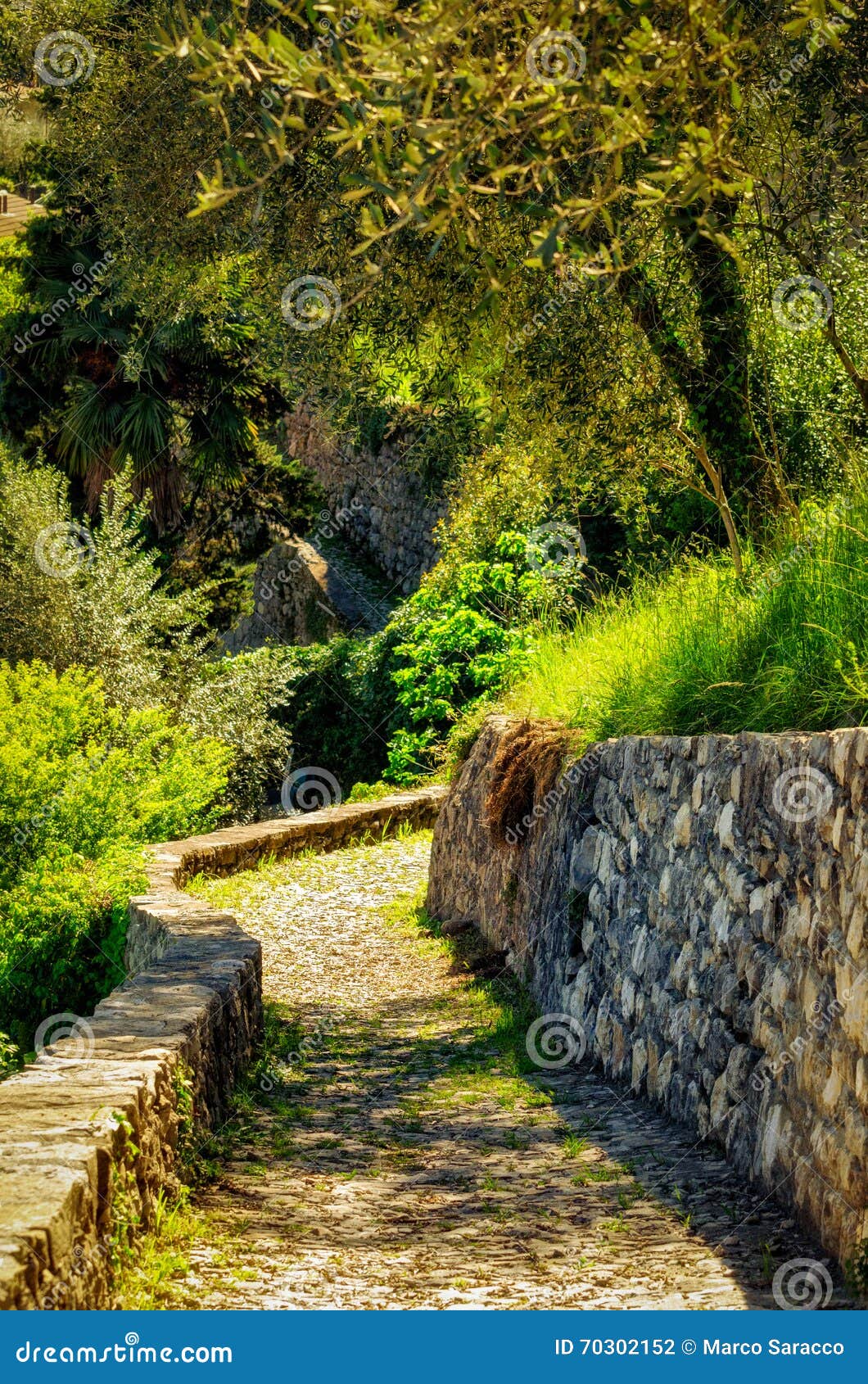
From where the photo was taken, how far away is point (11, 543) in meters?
15.7

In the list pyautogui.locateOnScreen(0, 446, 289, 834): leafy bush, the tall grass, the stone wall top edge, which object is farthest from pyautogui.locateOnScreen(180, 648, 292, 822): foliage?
the tall grass

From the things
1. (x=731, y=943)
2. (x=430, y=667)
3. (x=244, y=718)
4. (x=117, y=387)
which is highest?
(x=117, y=387)

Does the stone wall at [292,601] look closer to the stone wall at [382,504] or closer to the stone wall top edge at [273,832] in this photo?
the stone wall at [382,504]

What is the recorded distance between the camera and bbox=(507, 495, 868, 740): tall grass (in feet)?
16.9

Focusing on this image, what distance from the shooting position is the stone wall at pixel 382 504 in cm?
2680

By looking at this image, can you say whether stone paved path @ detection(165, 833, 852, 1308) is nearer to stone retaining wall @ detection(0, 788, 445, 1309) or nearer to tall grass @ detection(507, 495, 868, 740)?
stone retaining wall @ detection(0, 788, 445, 1309)

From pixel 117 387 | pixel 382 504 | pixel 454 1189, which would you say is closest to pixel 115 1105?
pixel 454 1189

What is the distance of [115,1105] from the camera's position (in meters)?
3.93

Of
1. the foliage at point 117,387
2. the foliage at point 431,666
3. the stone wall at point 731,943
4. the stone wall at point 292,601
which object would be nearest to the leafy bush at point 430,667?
the foliage at point 431,666

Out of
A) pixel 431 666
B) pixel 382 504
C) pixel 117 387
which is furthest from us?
pixel 382 504

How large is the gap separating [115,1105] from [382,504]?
2514 cm

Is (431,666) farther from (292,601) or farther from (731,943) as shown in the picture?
(292,601)

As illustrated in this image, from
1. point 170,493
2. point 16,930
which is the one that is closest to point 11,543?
point 170,493

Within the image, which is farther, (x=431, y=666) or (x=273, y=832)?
(x=431, y=666)
